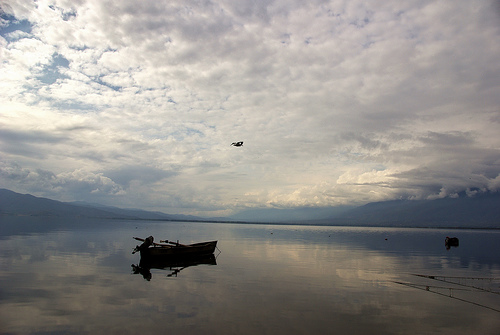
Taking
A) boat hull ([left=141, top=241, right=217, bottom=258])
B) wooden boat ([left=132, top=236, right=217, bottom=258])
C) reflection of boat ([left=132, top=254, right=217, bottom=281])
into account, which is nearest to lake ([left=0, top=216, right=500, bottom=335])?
reflection of boat ([left=132, top=254, right=217, bottom=281])

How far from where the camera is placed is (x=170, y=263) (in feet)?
131

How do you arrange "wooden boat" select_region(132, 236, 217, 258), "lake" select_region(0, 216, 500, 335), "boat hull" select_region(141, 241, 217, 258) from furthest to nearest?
"boat hull" select_region(141, 241, 217, 258)
"wooden boat" select_region(132, 236, 217, 258)
"lake" select_region(0, 216, 500, 335)

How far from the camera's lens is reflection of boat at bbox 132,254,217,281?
33078 millimetres

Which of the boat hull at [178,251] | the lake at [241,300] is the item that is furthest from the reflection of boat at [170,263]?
the lake at [241,300]

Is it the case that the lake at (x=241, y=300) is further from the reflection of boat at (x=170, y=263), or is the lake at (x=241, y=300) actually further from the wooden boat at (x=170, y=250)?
the wooden boat at (x=170, y=250)

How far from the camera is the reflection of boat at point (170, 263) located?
3308 cm

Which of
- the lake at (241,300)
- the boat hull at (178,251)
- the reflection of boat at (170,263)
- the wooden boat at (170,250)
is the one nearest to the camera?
the lake at (241,300)

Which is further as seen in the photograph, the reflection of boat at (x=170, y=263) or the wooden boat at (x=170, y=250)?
the wooden boat at (x=170, y=250)

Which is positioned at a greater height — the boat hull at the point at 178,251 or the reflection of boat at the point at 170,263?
the boat hull at the point at 178,251

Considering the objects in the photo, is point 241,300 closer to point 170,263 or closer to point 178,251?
point 170,263

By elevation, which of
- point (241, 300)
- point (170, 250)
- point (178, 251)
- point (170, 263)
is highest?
point (170, 250)

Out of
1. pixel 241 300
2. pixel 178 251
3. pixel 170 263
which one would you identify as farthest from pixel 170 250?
pixel 241 300

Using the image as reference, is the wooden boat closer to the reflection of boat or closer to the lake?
the reflection of boat

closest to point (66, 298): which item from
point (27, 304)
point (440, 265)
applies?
point (27, 304)
